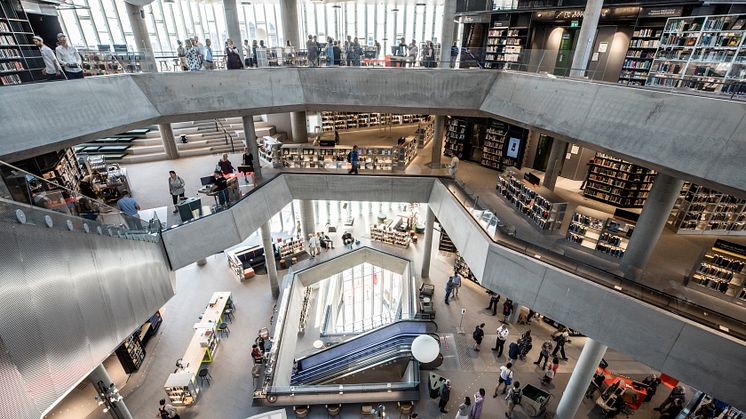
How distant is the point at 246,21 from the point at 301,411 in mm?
26700

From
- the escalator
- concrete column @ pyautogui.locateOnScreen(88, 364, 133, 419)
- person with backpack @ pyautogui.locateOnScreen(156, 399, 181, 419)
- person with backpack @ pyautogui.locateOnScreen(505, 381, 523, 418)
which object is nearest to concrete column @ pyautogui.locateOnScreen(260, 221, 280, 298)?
the escalator

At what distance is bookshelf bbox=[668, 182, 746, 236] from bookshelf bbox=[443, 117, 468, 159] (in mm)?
8324

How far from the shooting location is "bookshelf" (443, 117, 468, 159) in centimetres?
1606

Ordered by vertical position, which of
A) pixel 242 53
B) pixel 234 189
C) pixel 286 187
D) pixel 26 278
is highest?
pixel 242 53

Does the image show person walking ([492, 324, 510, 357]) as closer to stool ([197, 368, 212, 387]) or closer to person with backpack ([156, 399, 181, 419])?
stool ([197, 368, 212, 387])

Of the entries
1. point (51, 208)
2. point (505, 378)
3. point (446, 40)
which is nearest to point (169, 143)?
point (51, 208)

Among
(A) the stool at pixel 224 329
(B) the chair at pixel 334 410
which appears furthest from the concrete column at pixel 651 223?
(A) the stool at pixel 224 329

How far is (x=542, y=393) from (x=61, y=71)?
50.9 feet

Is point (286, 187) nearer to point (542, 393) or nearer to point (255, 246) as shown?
point (255, 246)

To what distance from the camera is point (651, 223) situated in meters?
7.89

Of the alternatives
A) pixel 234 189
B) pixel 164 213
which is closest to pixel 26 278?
pixel 164 213

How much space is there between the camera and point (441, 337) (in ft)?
39.6

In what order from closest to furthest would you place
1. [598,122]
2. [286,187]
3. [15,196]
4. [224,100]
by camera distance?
[15,196]
[598,122]
[224,100]
[286,187]

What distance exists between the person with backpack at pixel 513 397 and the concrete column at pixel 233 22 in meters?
13.9
